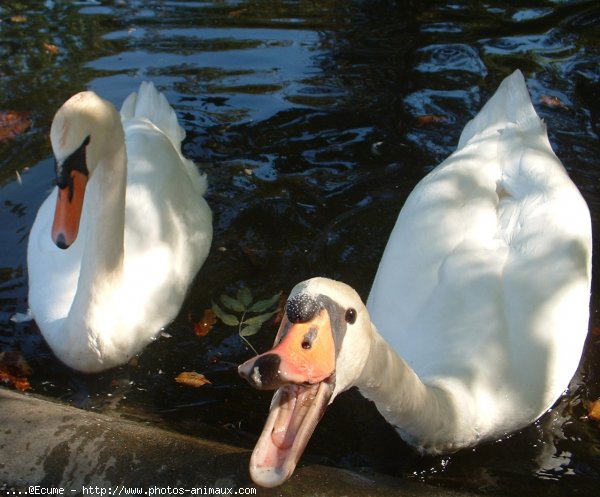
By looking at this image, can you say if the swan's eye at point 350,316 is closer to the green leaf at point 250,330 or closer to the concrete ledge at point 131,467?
the concrete ledge at point 131,467

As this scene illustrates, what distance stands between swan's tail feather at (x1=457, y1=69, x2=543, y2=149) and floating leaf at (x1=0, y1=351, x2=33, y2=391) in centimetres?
318

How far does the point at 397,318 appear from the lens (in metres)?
4.44

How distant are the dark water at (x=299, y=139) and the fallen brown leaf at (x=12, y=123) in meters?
0.10

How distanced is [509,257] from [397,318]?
676 mm

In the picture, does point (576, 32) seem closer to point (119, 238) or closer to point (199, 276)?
point (199, 276)

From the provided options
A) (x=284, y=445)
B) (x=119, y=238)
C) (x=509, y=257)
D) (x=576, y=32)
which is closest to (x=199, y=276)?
(x=119, y=238)

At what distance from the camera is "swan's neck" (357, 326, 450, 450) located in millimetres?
3209

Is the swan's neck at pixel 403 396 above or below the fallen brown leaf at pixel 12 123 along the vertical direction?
above

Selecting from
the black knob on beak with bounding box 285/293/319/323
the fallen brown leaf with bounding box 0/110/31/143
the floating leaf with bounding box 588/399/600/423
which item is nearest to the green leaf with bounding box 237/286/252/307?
the floating leaf with bounding box 588/399/600/423

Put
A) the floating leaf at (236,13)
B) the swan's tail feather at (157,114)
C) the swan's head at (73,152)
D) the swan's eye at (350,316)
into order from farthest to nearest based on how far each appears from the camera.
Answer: the floating leaf at (236,13) < the swan's tail feather at (157,114) < the swan's head at (73,152) < the swan's eye at (350,316)

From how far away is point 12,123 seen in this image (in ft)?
24.8

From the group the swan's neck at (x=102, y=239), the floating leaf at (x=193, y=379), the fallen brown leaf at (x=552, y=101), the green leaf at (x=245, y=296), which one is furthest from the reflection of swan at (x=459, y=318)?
the fallen brown leaf at (x=552, y=101)

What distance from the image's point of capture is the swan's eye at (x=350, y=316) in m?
2.93

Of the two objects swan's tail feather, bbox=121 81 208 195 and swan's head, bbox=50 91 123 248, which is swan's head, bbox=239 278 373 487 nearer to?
swan's head, bbox=50 91 123 248
